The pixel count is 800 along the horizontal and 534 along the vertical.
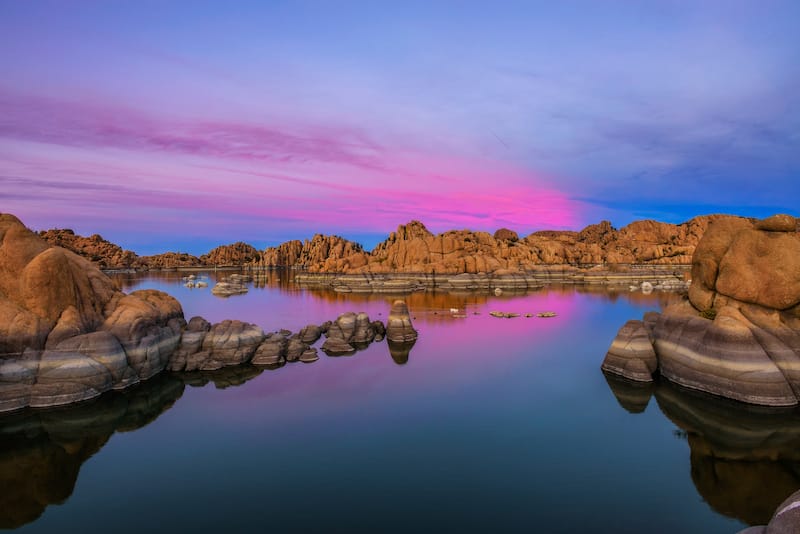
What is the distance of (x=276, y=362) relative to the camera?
36.7 metres

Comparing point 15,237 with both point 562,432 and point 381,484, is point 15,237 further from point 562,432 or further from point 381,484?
point 562,432

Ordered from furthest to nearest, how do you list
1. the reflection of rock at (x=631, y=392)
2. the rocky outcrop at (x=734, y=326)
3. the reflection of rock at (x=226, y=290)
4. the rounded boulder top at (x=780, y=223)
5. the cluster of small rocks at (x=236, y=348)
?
the reflection of rock at (x=226, y=290) → the cluster of small rocks at (x=236, y=348) → the rounded boulder top at (x=780, y=223) → the reflection of rock at (x=631, y=392) → the rocky outcrop at (x=734, y=326)

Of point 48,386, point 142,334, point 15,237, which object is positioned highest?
point 15,237

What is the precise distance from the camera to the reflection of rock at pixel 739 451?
16703 mm

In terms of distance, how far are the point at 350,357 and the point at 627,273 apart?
120951 millimetres

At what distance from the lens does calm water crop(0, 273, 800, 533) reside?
15758 millimetres

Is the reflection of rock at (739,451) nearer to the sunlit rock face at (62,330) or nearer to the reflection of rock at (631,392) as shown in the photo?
the reflection of rock at (631,392)

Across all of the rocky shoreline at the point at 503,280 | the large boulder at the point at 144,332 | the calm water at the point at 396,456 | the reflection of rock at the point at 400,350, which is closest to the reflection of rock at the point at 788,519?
the calm water at the point at 396,456

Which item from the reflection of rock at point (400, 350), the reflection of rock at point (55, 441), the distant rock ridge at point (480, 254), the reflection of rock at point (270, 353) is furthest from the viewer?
the distant rock ridge at point (480, 254)

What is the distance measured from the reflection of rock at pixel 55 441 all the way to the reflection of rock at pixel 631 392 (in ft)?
97.1

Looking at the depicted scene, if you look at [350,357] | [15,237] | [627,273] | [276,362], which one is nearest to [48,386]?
[15,237]

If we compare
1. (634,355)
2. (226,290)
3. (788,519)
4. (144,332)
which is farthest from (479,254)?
(788,519)

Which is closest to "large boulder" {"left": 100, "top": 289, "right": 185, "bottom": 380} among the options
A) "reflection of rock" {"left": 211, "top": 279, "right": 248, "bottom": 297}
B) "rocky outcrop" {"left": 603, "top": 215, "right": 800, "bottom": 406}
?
"rocky outcrop" {"left": 603, "top": 215, "right": 800, "bottom": 406}

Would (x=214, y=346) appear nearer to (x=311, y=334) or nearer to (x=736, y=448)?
(x=311, y=334)
